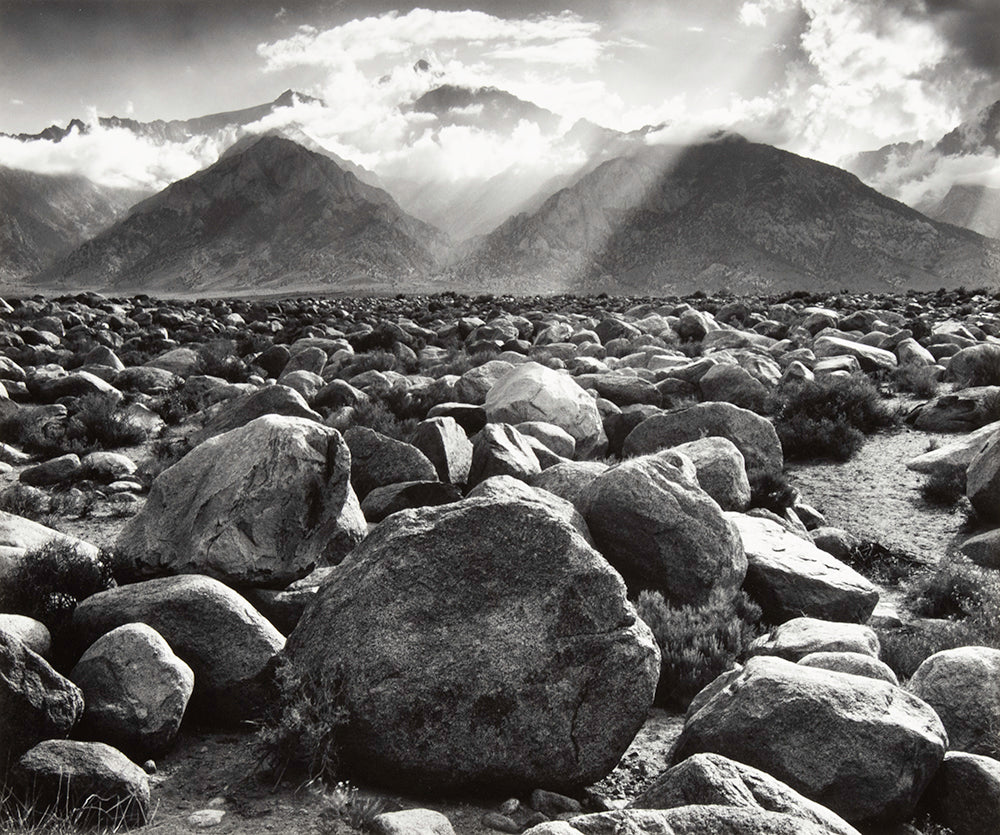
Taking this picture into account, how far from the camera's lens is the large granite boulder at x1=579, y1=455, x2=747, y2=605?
7.11 m

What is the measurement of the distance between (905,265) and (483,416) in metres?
150

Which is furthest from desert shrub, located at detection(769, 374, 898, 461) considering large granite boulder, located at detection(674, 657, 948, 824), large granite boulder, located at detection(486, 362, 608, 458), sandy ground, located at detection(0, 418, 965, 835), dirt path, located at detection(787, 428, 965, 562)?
large granite boulder, located at detection(674, 657, 948, 824)

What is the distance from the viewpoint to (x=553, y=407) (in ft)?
39.7

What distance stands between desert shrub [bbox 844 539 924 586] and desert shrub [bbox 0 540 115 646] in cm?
739

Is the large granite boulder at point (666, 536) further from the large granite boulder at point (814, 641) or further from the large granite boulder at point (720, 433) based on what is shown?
the large granite boulder at point (720, 433)

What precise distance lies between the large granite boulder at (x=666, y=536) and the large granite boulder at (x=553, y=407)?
436 centimetres

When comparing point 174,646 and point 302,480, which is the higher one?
point 302,480

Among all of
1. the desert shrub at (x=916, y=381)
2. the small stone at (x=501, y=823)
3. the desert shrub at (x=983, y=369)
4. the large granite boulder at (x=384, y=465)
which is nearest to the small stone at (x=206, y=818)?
the small stone at (x=501, y=823)

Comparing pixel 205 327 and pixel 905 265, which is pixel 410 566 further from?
pixel 905 265

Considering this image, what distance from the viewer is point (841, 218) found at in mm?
153375

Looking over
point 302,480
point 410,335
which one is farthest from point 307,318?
point 302,480

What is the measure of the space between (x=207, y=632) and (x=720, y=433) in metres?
7.47

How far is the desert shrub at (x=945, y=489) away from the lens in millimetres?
10570

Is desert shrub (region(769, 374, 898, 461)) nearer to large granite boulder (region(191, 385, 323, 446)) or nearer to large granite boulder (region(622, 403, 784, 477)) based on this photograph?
large granite boulder (region(622, 403, 784, 477))
